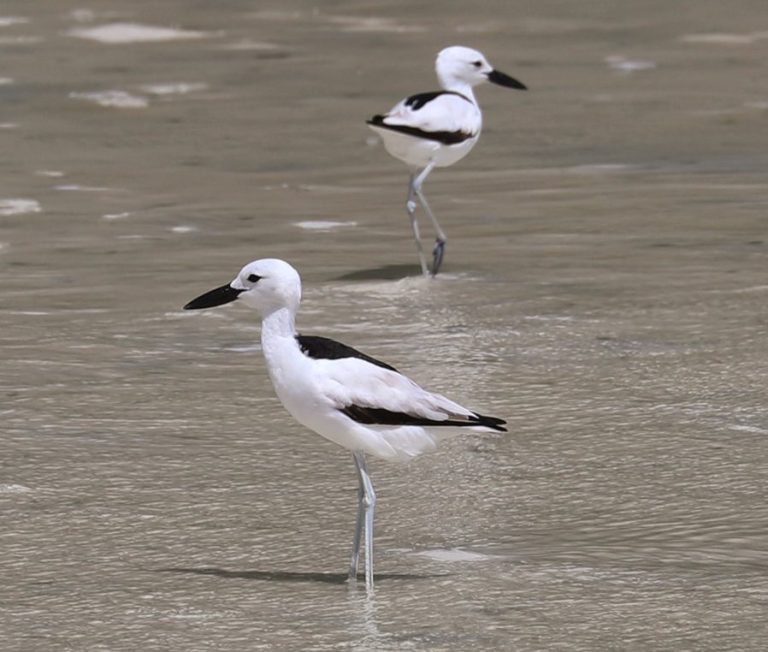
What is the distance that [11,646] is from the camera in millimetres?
4406

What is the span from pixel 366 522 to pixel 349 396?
0.34 m

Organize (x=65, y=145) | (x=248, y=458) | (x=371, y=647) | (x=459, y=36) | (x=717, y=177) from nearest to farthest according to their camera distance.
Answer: (x=371, y=647)
(x=248, y=458)
(x=717, y=177)
(x=65, y=145)
(x=459, y=36)

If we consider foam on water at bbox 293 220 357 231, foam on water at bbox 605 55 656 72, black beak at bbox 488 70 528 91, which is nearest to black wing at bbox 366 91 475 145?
black beak at bbox 488 70 528 91

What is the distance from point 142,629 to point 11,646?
32cm

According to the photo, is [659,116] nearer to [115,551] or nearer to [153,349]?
[153,349]

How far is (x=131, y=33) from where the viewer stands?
17.1m

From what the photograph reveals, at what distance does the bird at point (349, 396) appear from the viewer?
475 cm

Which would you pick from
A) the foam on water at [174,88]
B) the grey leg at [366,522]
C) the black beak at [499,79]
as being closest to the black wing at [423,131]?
the black beak at [499,79]

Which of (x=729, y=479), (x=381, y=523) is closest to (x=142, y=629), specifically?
(x=381, y=523)

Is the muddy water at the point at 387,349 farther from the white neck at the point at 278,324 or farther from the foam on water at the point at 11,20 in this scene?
the foam on water at the point at 11,20

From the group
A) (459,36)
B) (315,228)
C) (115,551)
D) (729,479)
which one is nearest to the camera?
(115,551)

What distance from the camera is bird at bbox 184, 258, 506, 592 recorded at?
187 inches

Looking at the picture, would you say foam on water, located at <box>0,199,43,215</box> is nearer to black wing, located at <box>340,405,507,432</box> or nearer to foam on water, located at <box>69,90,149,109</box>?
foam on water, located at <box>69,90,149,109</box>

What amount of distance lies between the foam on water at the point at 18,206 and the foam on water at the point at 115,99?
11.4ft
